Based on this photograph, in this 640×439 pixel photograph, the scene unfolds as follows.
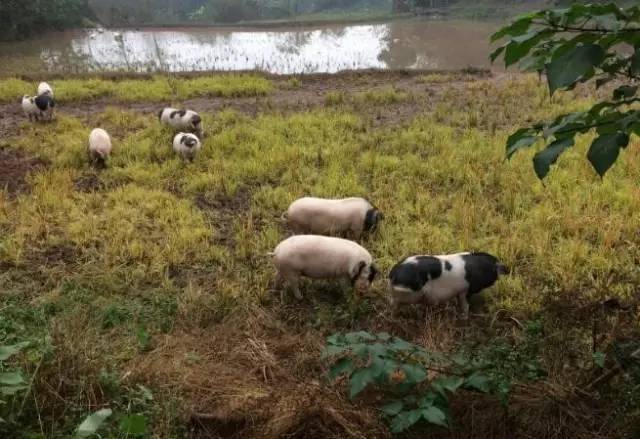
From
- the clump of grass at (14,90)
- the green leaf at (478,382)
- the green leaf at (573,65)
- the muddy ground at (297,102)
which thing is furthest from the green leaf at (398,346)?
the clump of grass at (14,90)

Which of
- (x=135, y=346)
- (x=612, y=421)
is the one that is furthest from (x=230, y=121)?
(x=612, y=421)

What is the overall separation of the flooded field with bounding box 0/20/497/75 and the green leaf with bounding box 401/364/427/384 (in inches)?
598

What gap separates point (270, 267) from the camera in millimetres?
4801

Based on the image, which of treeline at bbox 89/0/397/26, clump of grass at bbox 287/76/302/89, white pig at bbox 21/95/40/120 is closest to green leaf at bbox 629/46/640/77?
white pig at bbox 21/95/40/120

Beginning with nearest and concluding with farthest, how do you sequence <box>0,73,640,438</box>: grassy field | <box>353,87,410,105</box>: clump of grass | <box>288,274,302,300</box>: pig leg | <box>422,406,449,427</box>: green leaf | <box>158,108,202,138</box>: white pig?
<box>422,406,449,427</box>: green leaf, <box>0,73,640,438</box>: grassy field, <box>288,274,302,300</box>: pig leg, <box>158,108,202,138</box>: white pig, <box>353,87,410,105</box>: clump of grass

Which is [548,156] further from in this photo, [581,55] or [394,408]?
[394,408]

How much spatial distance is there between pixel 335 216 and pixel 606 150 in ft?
13.2

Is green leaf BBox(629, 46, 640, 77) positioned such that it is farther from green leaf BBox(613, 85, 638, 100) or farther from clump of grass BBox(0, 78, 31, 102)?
clump of grass BBox(0, 78, 31, 102)

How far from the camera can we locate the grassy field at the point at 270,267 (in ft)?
8.51

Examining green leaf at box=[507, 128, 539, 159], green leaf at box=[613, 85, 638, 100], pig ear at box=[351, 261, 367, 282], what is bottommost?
pig ear at box=[351, 261, 367, 282]

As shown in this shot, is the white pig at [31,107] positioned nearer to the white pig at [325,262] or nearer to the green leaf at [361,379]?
the white pig at [325,262]

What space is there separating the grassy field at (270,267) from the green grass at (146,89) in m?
1.91

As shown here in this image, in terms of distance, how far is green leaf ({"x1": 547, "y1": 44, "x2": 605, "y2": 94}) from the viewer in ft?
3.59

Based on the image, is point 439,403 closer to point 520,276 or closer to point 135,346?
point 135,346
